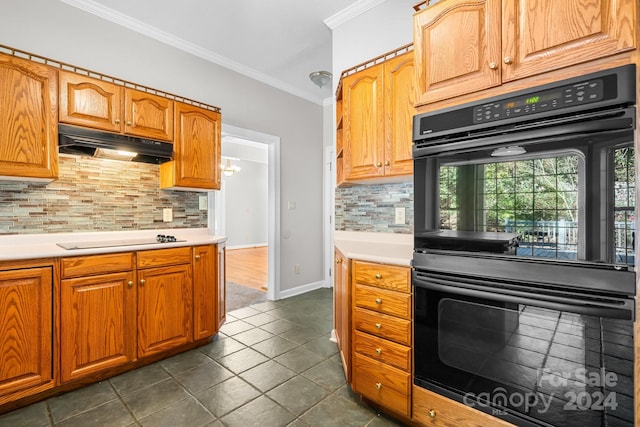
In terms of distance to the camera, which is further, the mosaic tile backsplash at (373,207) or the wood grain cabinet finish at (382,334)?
the mosaic tile backsplash at (373,207)

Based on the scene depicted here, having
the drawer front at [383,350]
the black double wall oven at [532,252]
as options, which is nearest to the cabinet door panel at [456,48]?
the black double wall oven at [532,252]

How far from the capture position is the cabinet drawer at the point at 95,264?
183 cm

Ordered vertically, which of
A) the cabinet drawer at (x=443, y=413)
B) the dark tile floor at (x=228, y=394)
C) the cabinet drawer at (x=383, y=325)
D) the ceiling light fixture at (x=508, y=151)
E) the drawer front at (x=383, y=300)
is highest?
the ceiling light fixture at (x=508, y=151)

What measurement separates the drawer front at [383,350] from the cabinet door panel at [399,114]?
102 cm

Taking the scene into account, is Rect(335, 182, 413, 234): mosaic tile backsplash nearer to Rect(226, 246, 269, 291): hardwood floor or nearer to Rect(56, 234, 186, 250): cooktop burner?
Rect(56, 234, 186, 250): cooktop burner

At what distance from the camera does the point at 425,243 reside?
1.45 meters

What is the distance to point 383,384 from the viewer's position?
160cm

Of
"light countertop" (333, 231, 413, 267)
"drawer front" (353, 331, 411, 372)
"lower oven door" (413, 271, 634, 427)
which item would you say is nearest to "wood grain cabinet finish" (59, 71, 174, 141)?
"light countertop" (333, 231, 413, 267)

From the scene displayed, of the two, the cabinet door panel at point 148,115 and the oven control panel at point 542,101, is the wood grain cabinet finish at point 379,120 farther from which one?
the cabinet door panel at point 148,115

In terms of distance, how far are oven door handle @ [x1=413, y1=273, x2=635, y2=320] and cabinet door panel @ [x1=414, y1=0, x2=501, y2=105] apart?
867 millimetres

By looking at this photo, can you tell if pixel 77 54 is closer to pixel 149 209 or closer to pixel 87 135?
pixel 87 135

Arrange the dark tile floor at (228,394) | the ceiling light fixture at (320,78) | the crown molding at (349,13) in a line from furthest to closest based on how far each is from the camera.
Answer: the ceiling light fixture at (320,78) < the crown molding at (349,13) < the dark tile floor at (228,394)

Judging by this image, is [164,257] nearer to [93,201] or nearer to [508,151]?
[93,201]

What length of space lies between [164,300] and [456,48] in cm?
242
